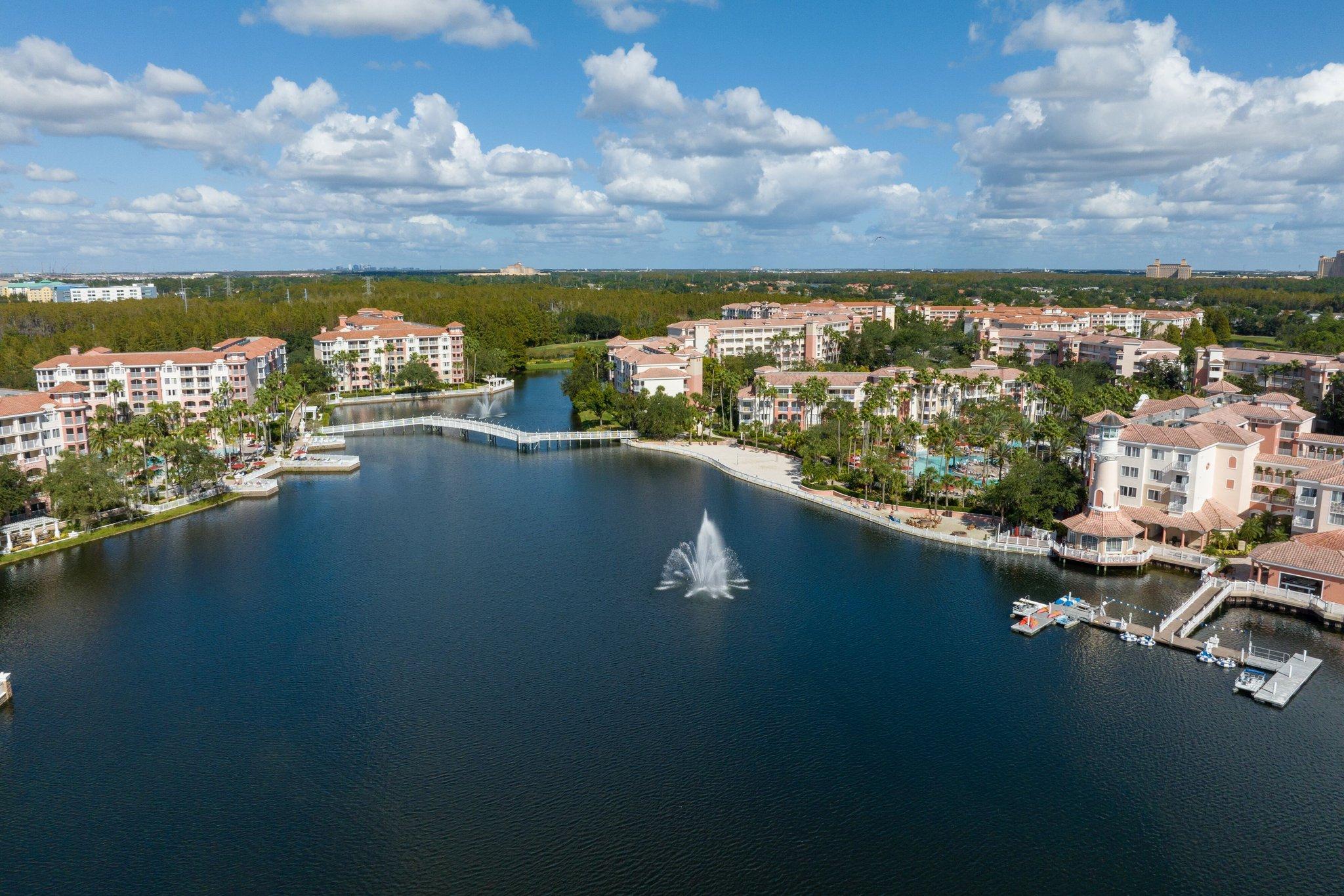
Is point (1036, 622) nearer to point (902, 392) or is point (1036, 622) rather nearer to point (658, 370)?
point (902, 392)

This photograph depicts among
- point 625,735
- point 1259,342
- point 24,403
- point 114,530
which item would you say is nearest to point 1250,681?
point 625,735

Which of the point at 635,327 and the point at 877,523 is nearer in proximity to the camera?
the point at 877,523

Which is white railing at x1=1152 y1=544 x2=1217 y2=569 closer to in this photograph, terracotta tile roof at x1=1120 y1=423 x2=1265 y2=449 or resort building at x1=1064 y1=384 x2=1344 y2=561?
resort building at x1=1064 y1=384 x2=1344 y2=561

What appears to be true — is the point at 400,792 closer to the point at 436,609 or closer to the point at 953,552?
the point at 436,609

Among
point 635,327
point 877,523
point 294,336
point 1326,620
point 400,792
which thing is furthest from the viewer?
point 635,327

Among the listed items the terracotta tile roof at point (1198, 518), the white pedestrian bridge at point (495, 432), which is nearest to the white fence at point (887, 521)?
the terracotta tile roof at point (1198, 518)

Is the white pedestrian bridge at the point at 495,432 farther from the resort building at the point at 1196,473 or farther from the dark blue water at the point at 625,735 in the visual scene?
the resort building at the point at 1196,473

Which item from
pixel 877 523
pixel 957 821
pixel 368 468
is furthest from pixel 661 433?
pixel 957 821
